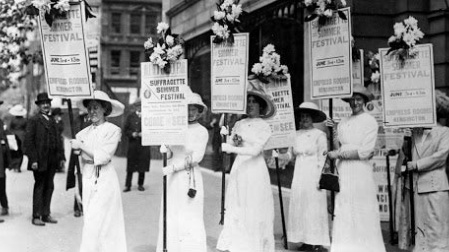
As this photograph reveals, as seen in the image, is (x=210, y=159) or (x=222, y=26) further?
(x=210, y=159)

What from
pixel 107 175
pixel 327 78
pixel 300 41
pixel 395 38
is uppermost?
pixel 300 41

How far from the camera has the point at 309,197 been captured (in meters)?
7.82

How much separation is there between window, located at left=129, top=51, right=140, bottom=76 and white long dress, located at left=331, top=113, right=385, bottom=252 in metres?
47.6

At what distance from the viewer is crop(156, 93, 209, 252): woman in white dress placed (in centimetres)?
633

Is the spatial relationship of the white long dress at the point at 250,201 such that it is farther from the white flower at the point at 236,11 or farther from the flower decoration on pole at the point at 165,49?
the white flower at the point at 236,11

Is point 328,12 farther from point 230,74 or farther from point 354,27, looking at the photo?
point 354,27

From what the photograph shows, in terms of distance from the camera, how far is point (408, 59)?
23.7ft

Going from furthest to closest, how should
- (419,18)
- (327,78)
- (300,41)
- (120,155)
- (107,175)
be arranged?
1. (120,155)
2. (300,41)
3. (419,18)
4. (327,78)
5. (107,175)

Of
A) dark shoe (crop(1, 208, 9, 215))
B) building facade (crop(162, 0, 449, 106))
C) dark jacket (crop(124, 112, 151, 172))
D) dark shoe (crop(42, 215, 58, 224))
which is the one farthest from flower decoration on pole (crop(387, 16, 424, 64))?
dark jacket (crop(124, 112, 151, 172))

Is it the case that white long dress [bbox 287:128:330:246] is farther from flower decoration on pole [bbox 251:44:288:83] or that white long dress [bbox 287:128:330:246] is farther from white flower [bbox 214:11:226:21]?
white flower [bbox 214:11:226:21]

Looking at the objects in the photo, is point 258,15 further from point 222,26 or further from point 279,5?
point 222,26

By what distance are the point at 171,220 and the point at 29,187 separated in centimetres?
854

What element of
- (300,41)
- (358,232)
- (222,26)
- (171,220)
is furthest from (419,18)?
(171,220)

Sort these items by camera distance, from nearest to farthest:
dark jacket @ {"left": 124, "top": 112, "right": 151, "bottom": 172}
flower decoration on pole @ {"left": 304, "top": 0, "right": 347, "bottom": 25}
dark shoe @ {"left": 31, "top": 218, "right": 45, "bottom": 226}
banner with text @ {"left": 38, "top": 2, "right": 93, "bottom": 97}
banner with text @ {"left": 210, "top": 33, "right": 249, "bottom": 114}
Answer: banner with text @ {"left": 38, "top": 2, "right": 93, "bottom": 97}
flower decoration on pole @ {"left": 304, "top": 0, "right": 347, "bottom": 25}
banner with text @ {"left": 210, "top": 33, "right": 249, "bottom": 114}
dark shoe @ {"left": 31, "top": 218, "right": 45, "bottom": 226}
dark jacket @ {"left": 124, "top": 112, "right": 151, "bottom": 172}
